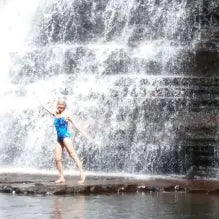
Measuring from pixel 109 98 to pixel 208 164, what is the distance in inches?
162

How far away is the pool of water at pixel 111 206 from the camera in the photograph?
9.38m

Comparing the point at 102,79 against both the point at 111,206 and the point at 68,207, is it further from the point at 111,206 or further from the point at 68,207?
the point at 68,207

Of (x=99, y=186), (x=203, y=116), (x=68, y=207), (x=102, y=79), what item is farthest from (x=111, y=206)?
(x=102, y=79)

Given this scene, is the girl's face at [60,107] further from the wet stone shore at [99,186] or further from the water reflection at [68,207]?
the water reflection at [68,207]

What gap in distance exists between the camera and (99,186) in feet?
42.4

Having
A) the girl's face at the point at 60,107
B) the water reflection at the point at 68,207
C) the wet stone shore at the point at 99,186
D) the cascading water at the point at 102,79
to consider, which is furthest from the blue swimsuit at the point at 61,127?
the cascading water at the point at 102,79

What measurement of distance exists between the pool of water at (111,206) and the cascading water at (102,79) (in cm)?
592

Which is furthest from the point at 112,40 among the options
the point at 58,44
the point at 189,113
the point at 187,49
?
the point at 189,113

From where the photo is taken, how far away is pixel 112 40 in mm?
25172

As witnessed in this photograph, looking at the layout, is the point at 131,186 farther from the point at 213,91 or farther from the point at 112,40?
the point at 112,40

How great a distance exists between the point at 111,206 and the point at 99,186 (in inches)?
98.5

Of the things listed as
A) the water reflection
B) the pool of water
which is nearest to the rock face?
the pool of water

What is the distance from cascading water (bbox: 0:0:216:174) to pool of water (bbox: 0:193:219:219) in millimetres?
5923

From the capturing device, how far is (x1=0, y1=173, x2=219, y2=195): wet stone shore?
40.7 ft
